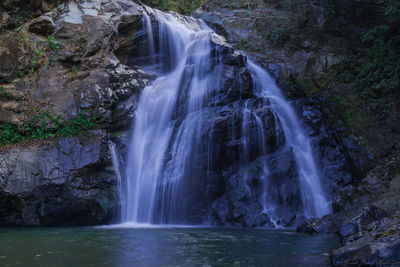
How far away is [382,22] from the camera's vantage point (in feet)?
56.5

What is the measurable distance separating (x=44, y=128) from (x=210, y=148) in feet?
18.5

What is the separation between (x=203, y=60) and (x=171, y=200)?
252 inches

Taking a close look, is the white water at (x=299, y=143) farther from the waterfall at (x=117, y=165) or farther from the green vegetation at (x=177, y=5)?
the green vegetation at (x=177, y=5)

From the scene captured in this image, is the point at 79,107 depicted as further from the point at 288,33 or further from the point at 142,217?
the point at 288,33

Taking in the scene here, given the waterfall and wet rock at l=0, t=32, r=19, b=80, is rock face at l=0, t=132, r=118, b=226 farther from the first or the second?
wet rock at l=0, t=32, r=19, b=80

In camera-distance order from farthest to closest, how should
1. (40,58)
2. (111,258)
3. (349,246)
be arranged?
1. (40,58)
2. (111,258)
3. (349,246)

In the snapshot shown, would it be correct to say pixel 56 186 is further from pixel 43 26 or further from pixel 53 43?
pixel 43 26

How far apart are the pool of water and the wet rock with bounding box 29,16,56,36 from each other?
328 inches

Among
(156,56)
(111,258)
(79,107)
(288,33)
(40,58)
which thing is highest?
(288,33)

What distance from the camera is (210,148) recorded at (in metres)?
11.4

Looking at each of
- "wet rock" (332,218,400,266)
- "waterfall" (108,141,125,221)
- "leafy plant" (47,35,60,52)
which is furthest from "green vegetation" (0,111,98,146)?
"wet rock" (332,218,400,266)

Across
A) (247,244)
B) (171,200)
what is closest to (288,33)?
(171,200)

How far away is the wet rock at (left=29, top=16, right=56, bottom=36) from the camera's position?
13031mm

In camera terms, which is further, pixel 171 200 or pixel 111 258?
pixel 171 200
